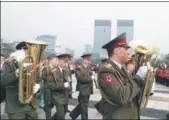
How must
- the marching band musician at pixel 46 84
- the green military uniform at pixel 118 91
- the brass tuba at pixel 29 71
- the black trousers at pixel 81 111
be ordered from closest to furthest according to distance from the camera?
the green military uniform at pixel 118 91, the brass tuba at pixel 29 71, the marching band musician at pixel 46 84, the black trousers at pixel 81 111

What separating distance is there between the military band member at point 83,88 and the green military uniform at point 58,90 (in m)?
0.75

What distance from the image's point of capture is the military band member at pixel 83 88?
8.05 m

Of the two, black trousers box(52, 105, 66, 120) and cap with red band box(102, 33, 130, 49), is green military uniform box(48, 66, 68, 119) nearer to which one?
black trousers box(52, 105, 66, 120)

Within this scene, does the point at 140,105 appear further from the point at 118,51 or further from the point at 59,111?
the point at 59,111

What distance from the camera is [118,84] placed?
368 cm

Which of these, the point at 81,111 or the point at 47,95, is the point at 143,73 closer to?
the point at 47,95

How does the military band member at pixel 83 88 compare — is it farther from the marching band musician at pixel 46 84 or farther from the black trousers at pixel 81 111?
the marching band musician at pixel 46 84

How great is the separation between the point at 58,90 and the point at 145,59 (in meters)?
3.47

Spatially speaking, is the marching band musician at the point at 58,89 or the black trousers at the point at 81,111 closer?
the marching band musician at the point at 58,89

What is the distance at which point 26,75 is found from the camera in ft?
16.0

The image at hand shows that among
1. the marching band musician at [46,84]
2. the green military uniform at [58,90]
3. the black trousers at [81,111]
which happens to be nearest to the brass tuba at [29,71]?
the green military uniform at [58,90]

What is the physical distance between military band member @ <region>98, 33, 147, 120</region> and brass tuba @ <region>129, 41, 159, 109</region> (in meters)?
0.08

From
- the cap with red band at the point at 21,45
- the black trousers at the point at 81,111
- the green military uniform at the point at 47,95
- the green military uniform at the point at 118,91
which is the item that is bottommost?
the black trousers at the point at 81,111

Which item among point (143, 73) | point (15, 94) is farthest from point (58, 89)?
point (143, 73)
